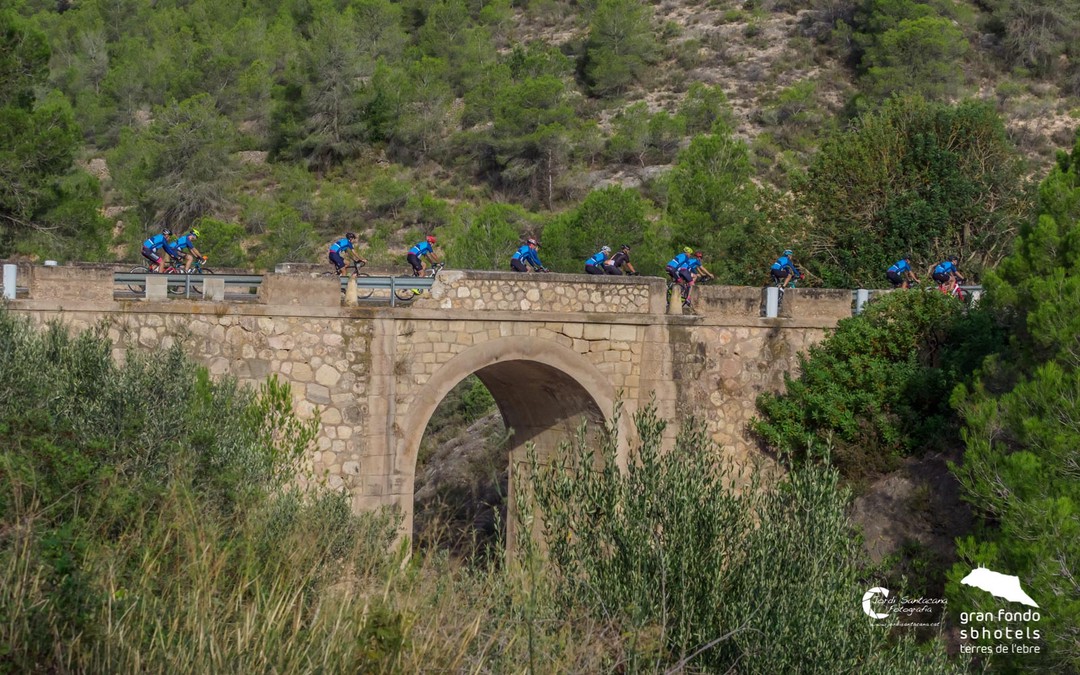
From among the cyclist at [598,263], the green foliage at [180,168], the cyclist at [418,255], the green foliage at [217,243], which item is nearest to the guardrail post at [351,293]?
the cyclist at [418,255]

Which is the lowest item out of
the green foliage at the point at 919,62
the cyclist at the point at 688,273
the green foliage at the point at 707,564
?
the green foliage at the point at 707,564

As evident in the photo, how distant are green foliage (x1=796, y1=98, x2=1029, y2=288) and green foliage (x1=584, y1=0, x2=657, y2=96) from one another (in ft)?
100

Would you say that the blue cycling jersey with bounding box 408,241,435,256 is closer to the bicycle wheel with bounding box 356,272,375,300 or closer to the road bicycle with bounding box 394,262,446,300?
the road bicycle with bounding box 394,262,446,300

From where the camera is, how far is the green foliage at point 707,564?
9258mm

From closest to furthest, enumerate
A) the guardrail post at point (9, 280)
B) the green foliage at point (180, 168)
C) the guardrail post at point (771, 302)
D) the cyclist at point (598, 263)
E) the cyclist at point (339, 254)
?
the guardrail post at point (9, 280), the cyclist at point (339, 254), the guardrail post at point (771, 302), the cyclist at point (598, 263), the green foliage at point (180, 168)

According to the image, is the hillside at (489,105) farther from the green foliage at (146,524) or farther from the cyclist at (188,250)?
the green foliage at (146,524)

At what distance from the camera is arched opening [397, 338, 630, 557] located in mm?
15664

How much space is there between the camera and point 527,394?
1861 cm

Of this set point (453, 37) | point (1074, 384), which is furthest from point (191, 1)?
point (1074, 384)

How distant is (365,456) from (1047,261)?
8824mm

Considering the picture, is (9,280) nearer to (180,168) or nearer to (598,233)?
(598,233)

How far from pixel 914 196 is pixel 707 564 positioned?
17.5 meters

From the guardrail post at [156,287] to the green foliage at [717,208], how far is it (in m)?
14.6

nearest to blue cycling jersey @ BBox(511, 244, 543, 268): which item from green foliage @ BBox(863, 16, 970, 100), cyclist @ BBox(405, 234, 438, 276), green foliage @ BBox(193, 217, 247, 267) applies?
cyclist @ BBox(405, 234, 438, 276)
